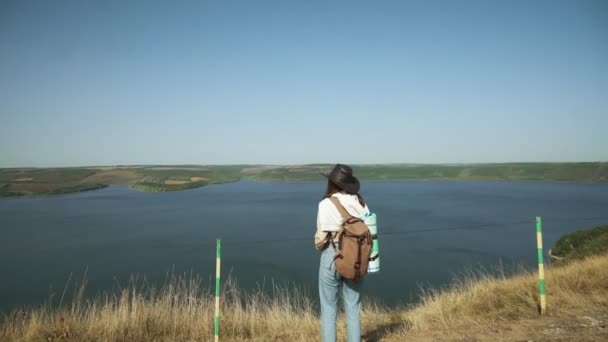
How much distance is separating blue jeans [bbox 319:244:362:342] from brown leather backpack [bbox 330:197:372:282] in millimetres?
122

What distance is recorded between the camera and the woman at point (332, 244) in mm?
2629

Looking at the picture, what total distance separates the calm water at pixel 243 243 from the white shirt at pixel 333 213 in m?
11.0

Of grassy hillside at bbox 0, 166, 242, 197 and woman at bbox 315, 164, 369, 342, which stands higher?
woman at bbox 315, 164, 369, 342

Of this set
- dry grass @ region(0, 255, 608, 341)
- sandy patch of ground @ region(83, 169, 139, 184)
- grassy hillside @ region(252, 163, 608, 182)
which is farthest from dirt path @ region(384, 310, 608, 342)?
sandy patch of ground @ region(83, 169, 139, 184)

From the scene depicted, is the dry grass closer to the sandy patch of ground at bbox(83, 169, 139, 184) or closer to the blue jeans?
the blue jeans

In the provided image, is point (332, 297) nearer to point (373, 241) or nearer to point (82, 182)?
point (373, 241)

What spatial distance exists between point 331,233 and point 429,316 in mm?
2422

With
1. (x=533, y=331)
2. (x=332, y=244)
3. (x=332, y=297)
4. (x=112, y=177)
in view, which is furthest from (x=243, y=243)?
(x=112, y=177)

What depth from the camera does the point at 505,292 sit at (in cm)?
494

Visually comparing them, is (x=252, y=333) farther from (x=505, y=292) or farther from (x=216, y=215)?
(x=216, y=215)

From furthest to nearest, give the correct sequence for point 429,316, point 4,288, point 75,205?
point 75,205 → point 4,288 → point 429,316

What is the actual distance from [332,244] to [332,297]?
1.45 feet

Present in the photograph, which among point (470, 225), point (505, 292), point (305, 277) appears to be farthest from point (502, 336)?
point (470, 225)

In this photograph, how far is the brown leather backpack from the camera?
2.54 meters
